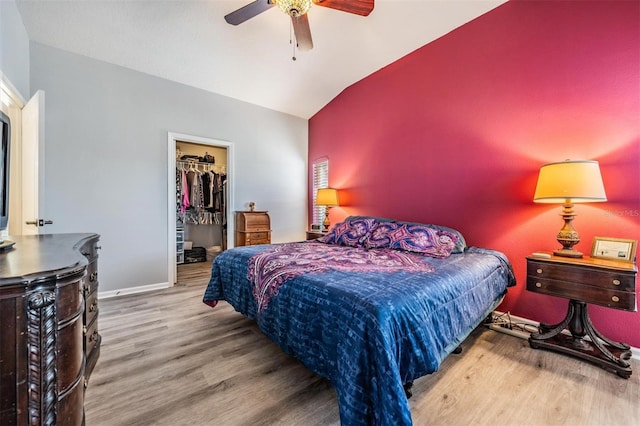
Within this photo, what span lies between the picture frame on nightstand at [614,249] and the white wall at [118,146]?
402 centimetres

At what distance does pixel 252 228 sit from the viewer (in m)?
3.95

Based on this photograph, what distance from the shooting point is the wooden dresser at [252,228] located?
3908mm

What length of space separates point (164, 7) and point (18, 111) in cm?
161

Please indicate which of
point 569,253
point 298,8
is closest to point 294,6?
point 298,8

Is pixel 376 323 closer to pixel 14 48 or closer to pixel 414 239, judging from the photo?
pixel 414 239

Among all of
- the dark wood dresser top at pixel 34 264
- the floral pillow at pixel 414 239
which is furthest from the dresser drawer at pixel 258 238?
the dark wood dresser top at pixel 34 264

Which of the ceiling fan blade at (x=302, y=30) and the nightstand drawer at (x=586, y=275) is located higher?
the ceiling fan blade at (x=302, y=30)

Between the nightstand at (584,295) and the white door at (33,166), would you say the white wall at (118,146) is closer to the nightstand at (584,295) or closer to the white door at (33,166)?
the white door at (33,166)

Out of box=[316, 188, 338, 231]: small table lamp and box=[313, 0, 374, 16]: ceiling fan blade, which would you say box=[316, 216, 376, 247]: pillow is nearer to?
box=[316, 188, 338, 231]: small table lamp

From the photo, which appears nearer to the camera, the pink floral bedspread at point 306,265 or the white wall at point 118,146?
the pink floral bedspread at point 306,265

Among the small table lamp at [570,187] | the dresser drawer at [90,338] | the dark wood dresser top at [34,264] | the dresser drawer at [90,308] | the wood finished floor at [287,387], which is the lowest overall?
the wood finished floor at [287,387]

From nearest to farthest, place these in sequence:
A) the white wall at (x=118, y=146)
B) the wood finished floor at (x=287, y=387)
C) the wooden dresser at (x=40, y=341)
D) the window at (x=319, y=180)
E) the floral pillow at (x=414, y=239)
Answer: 1. the wooden dresser at (x=40, y=341)
2. the wood finished floor at (x=287, y=387)
3. the floral pillow at (x=414, y=239)
4. the white wall at (x=118, y=146)
5. the window at (x=319, y=180)

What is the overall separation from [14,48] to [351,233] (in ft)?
11.6

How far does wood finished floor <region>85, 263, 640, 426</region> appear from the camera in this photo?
4.41ft
